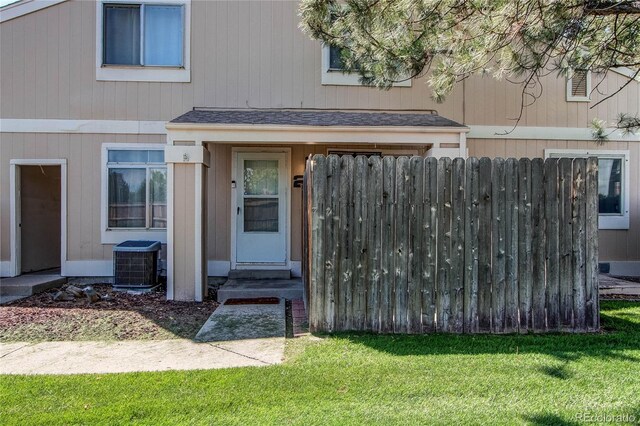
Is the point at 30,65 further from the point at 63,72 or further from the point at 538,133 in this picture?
the point at 538,133

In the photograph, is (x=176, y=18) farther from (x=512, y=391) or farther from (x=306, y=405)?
(x=512, y=391)

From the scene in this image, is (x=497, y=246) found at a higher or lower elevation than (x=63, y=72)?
lower

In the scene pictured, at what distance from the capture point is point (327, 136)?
645 cm

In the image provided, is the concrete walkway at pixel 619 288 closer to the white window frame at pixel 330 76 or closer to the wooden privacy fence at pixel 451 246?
the wooden privacy fence at pixel 451 246

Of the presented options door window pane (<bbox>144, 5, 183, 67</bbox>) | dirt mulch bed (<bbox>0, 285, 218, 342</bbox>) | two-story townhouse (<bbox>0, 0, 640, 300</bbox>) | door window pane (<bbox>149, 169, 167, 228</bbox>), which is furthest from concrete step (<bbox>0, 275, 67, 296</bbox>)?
door window pane (<bbox>144, 5, 183, 67</bbox>)

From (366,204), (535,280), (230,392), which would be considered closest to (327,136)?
(366,204)

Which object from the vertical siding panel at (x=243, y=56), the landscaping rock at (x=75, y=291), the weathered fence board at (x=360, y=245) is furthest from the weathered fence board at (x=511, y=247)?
the landscaping rock at (x=75, y=291)

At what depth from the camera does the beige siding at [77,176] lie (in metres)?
7.63

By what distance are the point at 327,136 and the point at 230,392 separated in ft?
14.3

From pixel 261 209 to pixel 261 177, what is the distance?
0.64 metres

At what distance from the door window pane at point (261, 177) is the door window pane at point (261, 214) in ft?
0.58

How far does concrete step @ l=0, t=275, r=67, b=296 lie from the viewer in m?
6.75

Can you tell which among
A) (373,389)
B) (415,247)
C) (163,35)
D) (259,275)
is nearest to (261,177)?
(259,275)

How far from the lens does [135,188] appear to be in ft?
25.5
